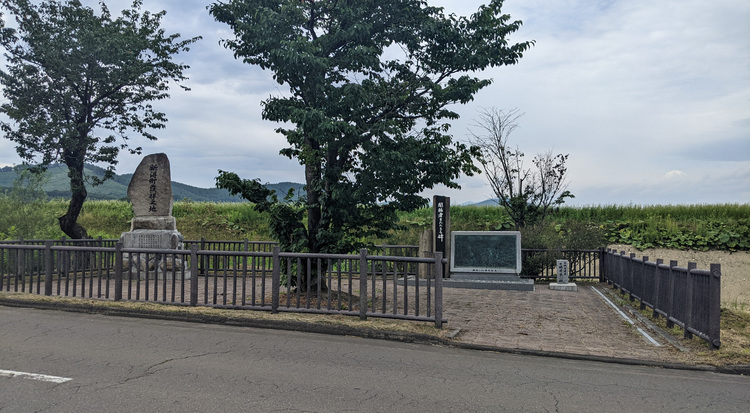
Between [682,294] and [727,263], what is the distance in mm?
20154

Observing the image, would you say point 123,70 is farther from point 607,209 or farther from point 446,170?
point 607,209

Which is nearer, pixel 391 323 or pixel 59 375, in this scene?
pixel 59 375

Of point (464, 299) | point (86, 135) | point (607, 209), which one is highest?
point (86, 135)

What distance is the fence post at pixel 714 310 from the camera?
24.5 ft

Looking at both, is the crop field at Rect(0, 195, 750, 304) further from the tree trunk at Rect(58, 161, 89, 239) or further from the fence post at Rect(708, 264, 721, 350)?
the fence post at Rect(708, 264, 721, 350)

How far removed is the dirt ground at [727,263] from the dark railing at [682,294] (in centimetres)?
1316

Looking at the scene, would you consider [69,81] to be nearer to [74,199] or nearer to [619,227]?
[74,199]

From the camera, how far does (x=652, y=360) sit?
7094 mm

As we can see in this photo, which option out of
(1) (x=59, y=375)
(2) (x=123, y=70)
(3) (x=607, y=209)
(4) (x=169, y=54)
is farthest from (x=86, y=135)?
(3) (x=607, y=209)

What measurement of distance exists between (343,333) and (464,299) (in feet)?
17.2

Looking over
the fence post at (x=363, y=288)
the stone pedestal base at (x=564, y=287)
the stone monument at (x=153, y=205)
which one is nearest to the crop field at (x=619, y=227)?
the stone pedestal base at (x=564, y=287)

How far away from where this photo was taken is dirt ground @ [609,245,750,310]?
22906 millimetres

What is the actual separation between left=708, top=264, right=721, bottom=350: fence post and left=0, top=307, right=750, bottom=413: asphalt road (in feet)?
3.34

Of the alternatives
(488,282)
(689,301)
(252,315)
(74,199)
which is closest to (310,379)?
(252,315)
